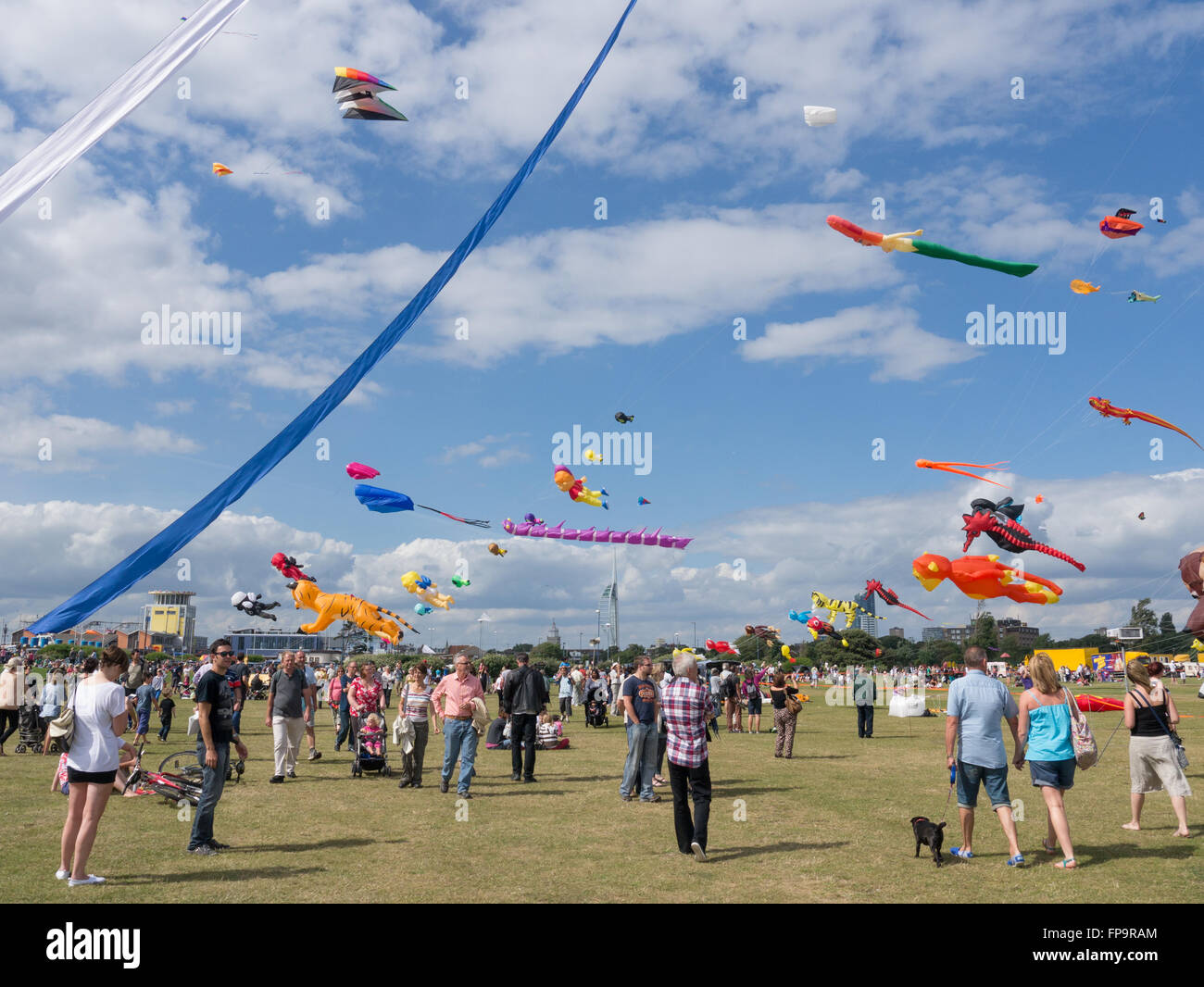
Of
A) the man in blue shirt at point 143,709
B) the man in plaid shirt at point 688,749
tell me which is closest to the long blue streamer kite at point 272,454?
the man in plaid shirt at point 688,749

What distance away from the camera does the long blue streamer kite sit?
5.62m

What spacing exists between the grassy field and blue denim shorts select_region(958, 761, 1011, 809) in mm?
479

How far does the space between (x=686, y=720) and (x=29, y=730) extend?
13.1 m

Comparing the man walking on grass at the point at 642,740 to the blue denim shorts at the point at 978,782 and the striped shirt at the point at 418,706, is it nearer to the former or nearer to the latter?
the striped shirt at the point at 418,706

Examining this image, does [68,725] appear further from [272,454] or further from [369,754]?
[369,754]

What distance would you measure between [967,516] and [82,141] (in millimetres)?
13740

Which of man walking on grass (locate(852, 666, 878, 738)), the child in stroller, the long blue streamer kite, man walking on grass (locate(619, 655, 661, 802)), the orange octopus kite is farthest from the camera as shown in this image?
man walking on grass (locate(852, 666, 878, 738))

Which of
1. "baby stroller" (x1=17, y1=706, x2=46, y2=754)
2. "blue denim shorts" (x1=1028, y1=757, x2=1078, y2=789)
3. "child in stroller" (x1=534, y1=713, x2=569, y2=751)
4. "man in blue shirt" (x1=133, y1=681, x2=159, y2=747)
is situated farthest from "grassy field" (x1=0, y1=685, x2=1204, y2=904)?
"child in stroller" (x1=534, y1=713, x2=569, y2=751)

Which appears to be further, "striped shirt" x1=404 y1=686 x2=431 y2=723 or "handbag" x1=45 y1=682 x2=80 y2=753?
"striped shirt" x1=404 y1=686 x2=431 y2=723

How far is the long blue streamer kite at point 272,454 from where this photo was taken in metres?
5.62

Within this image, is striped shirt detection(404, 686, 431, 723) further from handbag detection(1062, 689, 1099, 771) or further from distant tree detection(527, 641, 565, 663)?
distant tree detection(527, 641, 565, 663)

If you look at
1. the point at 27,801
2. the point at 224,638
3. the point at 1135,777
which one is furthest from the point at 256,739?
the point at 1135,777

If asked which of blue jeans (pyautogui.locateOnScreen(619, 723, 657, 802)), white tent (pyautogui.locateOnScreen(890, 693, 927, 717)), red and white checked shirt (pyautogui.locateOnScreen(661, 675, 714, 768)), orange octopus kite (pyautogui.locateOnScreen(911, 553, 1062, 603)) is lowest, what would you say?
white tent (pyautogui.locateOnScreen(890, 693, 927, 717))
